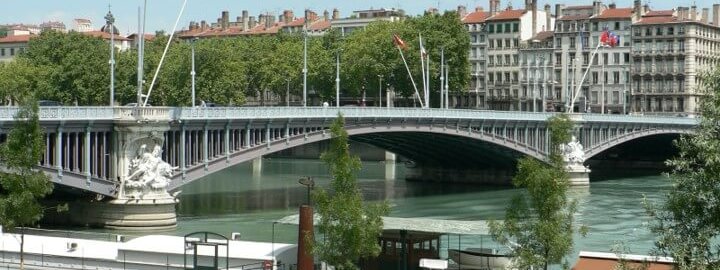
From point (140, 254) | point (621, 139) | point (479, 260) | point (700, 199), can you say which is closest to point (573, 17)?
point (621, 139)

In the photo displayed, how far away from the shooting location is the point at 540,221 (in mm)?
28531

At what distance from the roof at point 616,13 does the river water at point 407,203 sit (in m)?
32.0

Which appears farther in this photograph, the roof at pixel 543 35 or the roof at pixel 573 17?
the roof at pixel 543 35

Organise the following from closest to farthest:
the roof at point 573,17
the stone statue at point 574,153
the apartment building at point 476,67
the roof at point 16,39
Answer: the stone statue at point 574,153
the roof at point 573,17
the apartment building at point 476,67
the roof at point 16,39

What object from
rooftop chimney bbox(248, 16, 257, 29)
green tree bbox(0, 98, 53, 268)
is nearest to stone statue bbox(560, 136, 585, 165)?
green tree bbox(0, 98, 53, 268)

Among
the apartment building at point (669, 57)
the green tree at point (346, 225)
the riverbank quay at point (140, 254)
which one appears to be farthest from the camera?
the apartment building at point (669, 57)

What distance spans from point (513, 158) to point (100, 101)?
38553 mm

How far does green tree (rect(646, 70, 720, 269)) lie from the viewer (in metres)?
23.5

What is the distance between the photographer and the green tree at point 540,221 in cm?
2819

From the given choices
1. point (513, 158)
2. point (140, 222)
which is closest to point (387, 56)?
point (513, 158)

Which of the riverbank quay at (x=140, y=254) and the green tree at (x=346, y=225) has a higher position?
the green tree at (x=346, y=225)

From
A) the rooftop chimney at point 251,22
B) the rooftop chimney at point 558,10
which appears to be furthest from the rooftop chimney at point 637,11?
the rooftop chimney at point 251,22

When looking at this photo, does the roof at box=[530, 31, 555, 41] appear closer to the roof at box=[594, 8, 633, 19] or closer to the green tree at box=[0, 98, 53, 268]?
the roof at box=[594, 8, 633, 19]

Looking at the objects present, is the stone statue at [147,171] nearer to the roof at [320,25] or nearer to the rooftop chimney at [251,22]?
the roof at [320,25]
